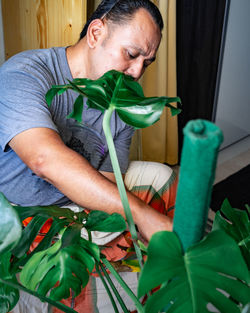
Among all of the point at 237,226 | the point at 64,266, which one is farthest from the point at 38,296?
Result: the point at 237,226

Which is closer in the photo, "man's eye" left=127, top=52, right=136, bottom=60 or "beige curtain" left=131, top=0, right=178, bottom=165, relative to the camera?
"man's eye" left=127, top=52, right=136, bottom=60

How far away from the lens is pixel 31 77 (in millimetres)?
1126

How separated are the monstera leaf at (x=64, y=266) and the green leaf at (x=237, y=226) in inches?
7.7

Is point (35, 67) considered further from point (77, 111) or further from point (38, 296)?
point (38, 296)

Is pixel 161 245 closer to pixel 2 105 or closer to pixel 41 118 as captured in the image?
pixel 41 118

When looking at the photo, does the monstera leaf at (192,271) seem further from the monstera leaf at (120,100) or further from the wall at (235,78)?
the wall at (235,78)

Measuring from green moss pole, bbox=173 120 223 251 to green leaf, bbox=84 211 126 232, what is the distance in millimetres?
187

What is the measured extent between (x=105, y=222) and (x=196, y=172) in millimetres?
267

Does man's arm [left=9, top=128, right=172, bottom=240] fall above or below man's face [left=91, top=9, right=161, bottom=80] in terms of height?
below

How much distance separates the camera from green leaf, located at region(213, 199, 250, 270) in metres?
0.56

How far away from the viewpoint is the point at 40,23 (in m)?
1.63

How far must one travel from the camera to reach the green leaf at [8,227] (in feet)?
1.40

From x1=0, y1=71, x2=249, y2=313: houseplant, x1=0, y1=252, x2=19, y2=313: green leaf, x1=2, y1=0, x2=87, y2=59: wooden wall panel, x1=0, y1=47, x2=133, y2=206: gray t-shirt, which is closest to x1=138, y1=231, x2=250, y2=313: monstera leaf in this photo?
x1=0, y1=71, x2=249, y2=313: houseplant

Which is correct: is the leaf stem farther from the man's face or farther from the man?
the man's face
